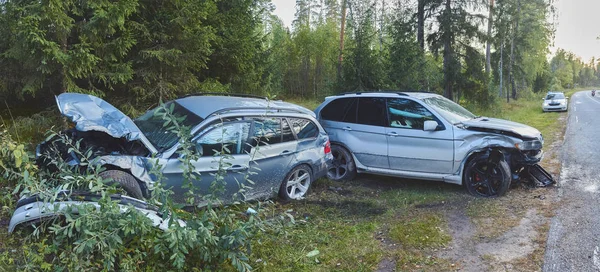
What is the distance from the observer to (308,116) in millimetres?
6598

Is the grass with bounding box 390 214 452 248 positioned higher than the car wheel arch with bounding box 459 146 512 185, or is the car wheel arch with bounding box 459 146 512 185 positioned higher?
the car wheel arch with bounding box 459 146 512 185

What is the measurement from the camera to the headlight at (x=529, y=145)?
6143 millimetres

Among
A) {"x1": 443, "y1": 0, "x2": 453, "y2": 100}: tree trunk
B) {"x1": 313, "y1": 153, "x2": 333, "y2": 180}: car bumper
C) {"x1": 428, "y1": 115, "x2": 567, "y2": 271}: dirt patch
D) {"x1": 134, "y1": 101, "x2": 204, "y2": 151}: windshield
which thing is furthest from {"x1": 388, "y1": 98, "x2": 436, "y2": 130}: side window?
{"x1": 443, "y1": 0, "x2": 453, "y2": 100}: tree trunk

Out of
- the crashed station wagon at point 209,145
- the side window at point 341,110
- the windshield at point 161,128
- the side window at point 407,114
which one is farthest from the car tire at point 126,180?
the side window at point 407,114

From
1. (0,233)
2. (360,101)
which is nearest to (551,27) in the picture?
(360,101)

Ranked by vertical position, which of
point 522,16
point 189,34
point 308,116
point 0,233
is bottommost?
point 0,233

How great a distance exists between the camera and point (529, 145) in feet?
20.4

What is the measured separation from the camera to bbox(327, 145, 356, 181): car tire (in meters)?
7.42

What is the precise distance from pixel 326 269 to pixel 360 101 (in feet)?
13.7

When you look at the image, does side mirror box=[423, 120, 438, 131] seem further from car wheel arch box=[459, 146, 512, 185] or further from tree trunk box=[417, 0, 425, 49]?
tree trunk box=[417, 0, 425, 49]

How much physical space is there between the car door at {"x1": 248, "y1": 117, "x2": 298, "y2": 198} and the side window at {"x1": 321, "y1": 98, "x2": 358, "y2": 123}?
1761 mm

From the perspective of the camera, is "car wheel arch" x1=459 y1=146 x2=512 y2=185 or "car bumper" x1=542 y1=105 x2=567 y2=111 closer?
"car wheel arch" x1=459 y1=146 x2=512 y2=185

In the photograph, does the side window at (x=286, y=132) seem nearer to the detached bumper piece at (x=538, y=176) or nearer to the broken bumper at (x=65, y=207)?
the broken bumper at (x=65, y=207)

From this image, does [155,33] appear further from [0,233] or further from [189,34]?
[0,233]
